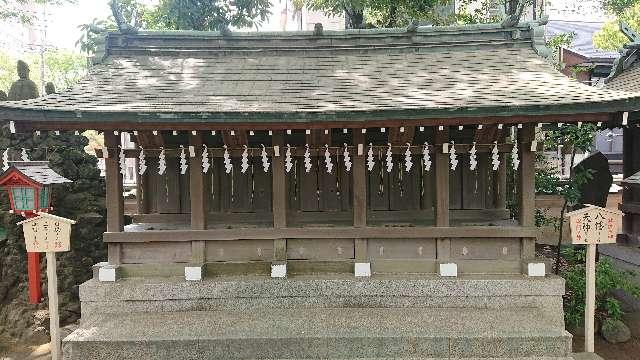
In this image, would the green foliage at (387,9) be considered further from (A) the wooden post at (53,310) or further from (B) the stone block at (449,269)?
(A) the wooden post at (53,310)

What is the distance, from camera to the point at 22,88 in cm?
1024

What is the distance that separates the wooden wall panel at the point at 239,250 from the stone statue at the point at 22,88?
23.0 ft

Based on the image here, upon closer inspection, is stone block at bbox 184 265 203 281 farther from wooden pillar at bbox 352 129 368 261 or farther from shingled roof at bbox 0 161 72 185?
shingled roof at bbox 0 161 72 185

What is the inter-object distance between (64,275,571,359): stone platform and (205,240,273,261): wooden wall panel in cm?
41

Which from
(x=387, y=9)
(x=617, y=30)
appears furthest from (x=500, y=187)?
(x=617, y=30)

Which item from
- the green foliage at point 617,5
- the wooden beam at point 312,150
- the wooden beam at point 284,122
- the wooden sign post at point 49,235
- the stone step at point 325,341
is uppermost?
the green foliage at point 617,5

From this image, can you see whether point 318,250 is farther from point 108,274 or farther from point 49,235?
point 49,235

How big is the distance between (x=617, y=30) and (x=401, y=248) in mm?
14583

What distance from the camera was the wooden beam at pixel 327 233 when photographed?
22.5ft

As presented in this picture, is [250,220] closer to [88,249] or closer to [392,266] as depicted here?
[392,266]

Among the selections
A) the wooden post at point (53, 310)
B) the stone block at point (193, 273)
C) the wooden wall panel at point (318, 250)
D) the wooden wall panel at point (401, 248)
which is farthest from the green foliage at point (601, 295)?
the wooden post at point (53, 310)

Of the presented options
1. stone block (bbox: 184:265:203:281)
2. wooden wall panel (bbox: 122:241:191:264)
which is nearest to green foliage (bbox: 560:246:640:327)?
stone block (bbox: 184:265:203:281)

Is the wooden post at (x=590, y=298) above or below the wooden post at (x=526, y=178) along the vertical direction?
below

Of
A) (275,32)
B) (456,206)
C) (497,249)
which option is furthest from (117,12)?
(497,249)
